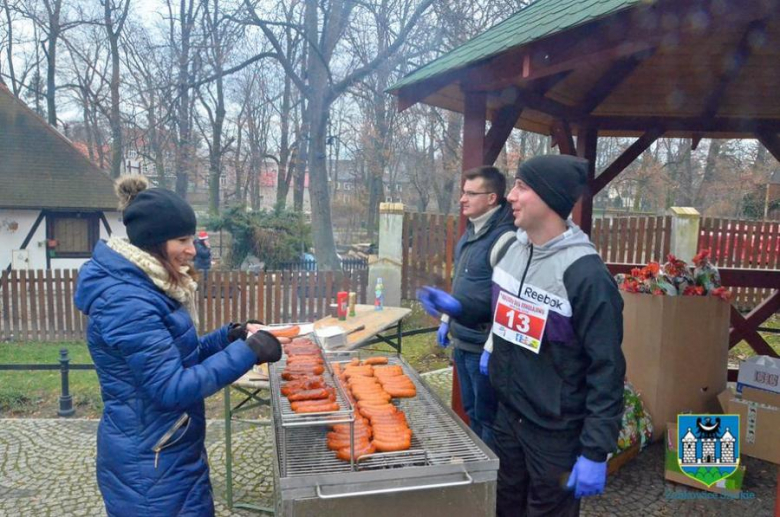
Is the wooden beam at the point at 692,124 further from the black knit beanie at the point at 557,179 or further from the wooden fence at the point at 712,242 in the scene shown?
the wooden fence at the point at 712,242

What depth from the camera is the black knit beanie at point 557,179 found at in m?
2.30

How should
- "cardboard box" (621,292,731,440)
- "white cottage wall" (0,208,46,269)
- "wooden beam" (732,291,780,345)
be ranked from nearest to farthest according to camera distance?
"cardboard box" (621,292,731,440) → "wooden beam" (732,291,780,345) → "white cottage wall" (0,208,46,269)

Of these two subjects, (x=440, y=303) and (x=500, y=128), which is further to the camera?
(x=500, y=128)

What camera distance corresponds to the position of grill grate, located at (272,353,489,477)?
7.43ft

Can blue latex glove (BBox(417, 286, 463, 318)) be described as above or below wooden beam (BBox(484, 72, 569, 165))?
below

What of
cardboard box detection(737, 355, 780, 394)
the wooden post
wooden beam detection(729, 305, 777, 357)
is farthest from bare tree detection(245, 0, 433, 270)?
cardboard box detection(737, 355, 780, 394)

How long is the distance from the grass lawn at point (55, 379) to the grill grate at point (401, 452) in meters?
3.62

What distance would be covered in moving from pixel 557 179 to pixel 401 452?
4.39 ft

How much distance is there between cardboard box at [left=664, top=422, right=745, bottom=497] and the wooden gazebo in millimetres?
1884

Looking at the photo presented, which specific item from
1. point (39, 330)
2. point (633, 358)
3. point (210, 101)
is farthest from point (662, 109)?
point (210, 101)

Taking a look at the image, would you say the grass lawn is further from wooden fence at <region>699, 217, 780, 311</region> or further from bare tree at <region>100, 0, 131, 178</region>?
bare tree at <region>100, 0, 131, 178</region>

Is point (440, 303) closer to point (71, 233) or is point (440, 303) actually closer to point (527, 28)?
point (527, 28)

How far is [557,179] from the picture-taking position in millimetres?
2299

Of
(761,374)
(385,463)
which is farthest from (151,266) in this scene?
(761,374)
